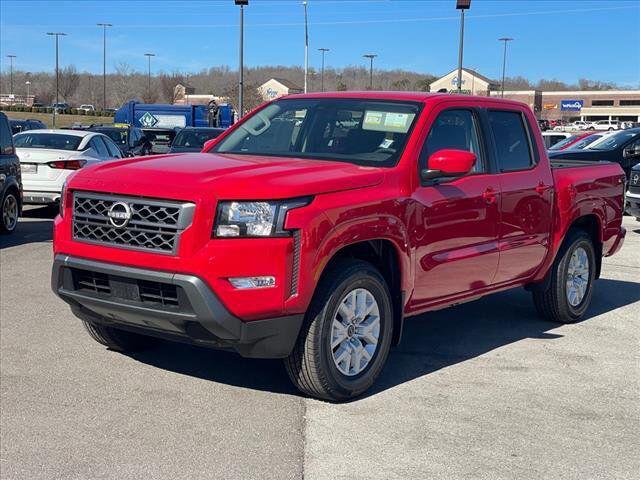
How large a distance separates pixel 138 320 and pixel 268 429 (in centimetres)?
99

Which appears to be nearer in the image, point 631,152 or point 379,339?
point 379,339

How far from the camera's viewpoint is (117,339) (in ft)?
19.6

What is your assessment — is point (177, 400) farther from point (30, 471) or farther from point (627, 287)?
point (627, 287)

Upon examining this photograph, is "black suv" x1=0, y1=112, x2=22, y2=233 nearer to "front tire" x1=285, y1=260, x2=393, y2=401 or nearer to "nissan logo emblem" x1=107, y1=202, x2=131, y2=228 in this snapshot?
"nissan logo emblem" x1=107, y1=202, x2=131, y2=228

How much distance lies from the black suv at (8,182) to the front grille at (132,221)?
7.59 metres

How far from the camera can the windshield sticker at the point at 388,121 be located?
579 centimetres

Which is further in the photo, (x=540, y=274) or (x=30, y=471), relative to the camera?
(x=540, y=274)

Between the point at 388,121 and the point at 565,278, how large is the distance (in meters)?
2.56

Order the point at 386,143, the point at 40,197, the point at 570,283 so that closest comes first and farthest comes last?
the point at 386,143 → the point at 570,283 → the point at 40,197

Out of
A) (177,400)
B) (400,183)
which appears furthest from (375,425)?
(400,183)

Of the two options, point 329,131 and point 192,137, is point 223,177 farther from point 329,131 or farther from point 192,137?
point 192,137

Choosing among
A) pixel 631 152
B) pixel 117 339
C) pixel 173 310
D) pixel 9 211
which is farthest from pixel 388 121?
pixel 631 152

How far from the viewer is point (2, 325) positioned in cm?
687

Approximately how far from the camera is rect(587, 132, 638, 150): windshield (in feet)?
59.8
